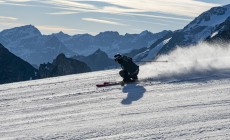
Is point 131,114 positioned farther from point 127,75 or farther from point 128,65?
point 128,65

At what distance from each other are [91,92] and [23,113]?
489cm

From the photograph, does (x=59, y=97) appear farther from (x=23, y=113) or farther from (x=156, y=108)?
(x=156, y=108)

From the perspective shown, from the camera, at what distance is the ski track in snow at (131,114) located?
9.29 meters

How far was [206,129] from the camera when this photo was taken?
8.88 m

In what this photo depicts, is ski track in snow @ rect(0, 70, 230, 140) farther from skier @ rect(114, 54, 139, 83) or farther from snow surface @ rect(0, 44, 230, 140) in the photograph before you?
skier @ rect(114, 54, 139, 83)

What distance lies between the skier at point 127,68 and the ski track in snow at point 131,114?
3953 mm

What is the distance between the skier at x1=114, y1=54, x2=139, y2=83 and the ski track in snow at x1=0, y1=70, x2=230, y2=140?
395 cm

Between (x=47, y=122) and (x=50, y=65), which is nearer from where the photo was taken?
(x=47, y=122)

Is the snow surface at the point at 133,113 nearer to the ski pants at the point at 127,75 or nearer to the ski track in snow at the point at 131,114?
the ski track in snow at the point at 131,114

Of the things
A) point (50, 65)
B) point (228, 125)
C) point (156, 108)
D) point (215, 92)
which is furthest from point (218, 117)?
point (50, 65)

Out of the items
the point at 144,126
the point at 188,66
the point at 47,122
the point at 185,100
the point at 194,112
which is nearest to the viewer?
the point at 144,126

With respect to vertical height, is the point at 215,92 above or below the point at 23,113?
above

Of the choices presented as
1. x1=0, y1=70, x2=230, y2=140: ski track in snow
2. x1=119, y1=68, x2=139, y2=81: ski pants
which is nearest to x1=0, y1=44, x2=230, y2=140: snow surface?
x1=0, y1=70, x2=230, y2=140: ski track in snow

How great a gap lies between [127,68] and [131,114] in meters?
11.1
